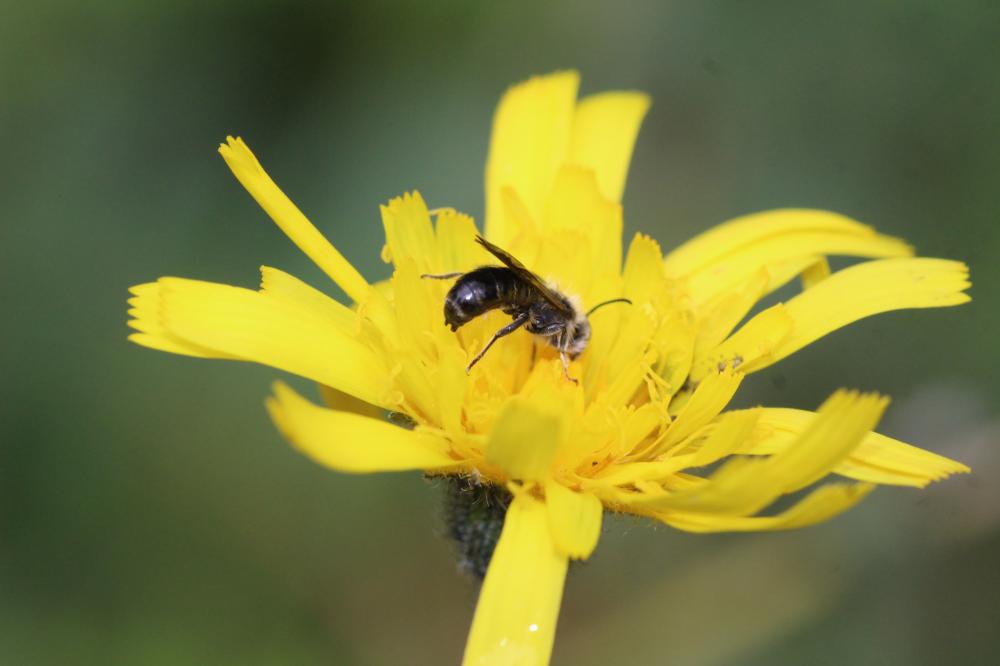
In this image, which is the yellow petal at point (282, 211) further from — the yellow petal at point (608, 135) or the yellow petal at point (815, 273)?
the yellow petal at point (815, 273)

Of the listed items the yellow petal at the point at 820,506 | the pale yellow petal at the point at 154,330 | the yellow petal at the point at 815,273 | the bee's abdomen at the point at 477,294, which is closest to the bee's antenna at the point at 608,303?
the bee's abdomen at the point at 477,294

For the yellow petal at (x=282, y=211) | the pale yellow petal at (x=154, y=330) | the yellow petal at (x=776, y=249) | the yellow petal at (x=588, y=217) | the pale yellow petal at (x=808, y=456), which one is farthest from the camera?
A: the yellow petal at (x=776, y=249)

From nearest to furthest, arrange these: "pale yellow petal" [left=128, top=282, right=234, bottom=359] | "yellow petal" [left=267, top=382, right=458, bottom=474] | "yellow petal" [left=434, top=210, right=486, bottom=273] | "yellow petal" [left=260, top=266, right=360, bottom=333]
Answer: "yellow petal" [left=267, top=382, right=458, bottom=474] < "pale yellow petal" [left=128, top=282, right=234, bottom=359] < "yellow petal" [left=260, top=266, right=360, bottom=333] < "yellow petal" [left=434, top=210, right=486, bottom=273]

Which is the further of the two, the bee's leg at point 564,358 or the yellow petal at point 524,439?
the bee's leg at point 564,358

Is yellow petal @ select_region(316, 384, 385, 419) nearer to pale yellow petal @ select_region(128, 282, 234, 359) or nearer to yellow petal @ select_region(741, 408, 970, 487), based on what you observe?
pale yellow petal @ select_region(128, 282, 234, 359)

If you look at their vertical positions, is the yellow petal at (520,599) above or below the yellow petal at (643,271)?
below

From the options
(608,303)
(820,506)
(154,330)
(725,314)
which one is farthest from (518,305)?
(820,506)

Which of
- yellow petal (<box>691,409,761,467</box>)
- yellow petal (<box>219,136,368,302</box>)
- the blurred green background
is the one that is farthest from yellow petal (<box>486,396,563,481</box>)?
the blurred green background
